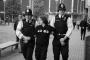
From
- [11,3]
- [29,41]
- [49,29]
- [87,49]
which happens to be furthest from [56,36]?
[11,3]

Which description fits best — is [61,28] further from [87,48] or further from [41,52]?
[87,48]

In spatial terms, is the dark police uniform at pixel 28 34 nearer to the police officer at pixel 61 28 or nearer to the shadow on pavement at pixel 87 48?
the police officer at pixel 61 28

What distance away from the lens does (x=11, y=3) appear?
7762 centimetres

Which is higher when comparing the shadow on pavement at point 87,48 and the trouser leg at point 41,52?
the shadow on pavement at point 87,48

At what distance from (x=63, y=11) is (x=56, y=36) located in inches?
28.4

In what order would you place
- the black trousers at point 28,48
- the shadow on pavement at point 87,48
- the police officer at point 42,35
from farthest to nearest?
1. the black trousers at point 28,48
2. the police officer at point 42,35
3. the shadow on pavement at point 87,48

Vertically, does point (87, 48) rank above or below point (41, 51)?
above

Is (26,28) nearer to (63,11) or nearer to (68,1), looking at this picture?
(63,11)

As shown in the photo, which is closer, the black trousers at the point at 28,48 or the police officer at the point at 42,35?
the police officer at the point at 42,35

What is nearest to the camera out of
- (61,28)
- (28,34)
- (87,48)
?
(87,48)

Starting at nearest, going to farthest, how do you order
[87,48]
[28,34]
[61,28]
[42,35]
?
[87,48] → [61,28] → [42,35] → [28,34]

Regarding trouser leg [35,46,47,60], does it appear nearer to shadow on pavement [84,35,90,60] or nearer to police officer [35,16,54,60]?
police officer [35,16,54,60]

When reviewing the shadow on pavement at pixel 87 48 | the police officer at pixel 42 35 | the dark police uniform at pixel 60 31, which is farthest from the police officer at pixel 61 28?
the shadow on pavement at pixel 87 48

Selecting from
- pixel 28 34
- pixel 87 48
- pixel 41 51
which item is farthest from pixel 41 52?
pixel 87 48
